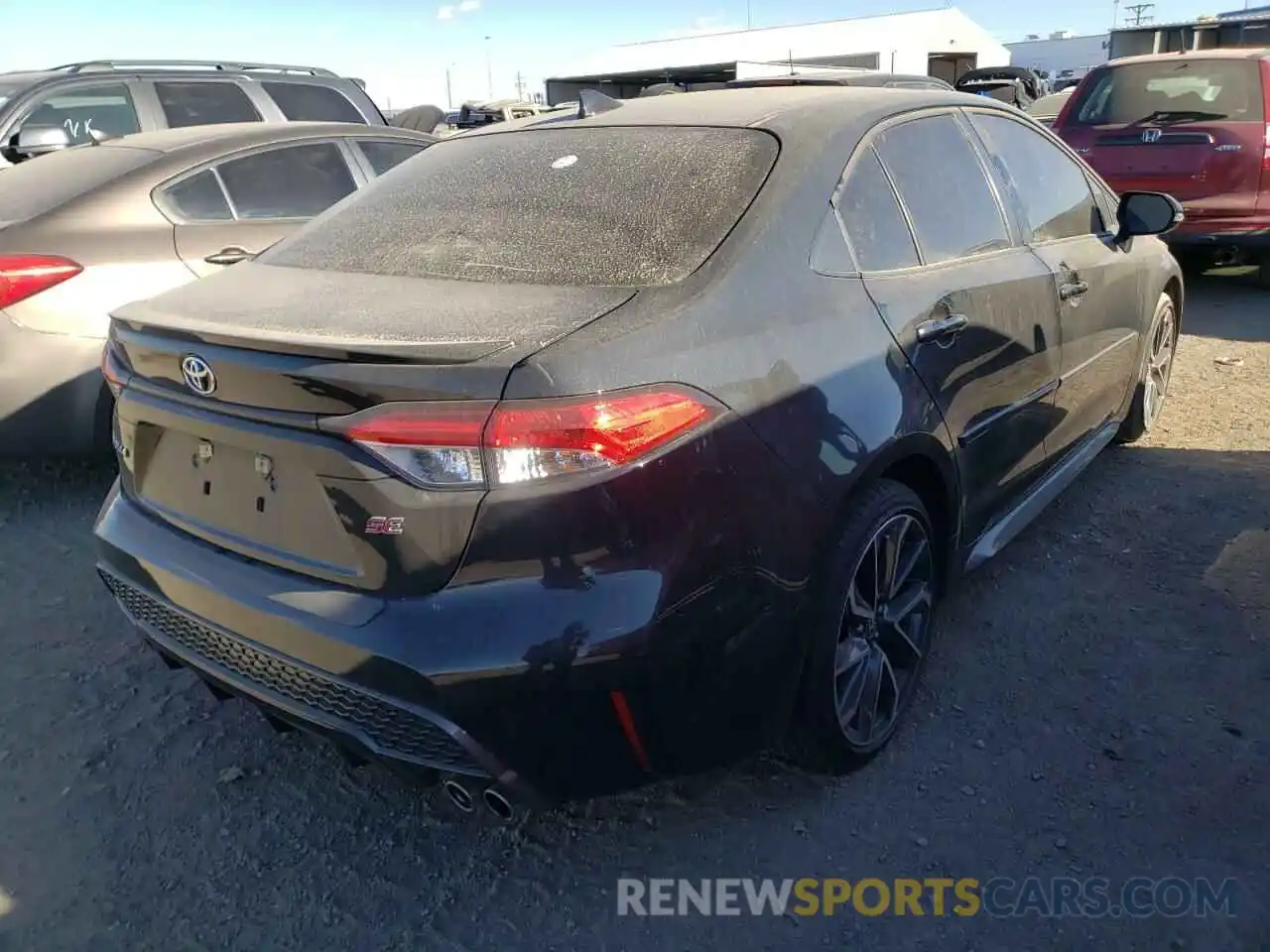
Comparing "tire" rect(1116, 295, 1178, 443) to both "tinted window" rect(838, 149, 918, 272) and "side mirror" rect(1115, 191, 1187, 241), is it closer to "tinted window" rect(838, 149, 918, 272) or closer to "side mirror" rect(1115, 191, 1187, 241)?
"side mirror" rect(1115, 191, 1187, 241)

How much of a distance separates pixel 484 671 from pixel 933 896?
1.14m

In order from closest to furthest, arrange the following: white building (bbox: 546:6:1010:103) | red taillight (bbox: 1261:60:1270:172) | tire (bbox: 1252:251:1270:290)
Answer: red taillight (bbox: 1261:60:1270:172)
tire (bbox: 1252:251:1270:290)
white building (bbox: 546:6:1010:103)

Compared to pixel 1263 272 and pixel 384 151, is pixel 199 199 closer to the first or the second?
pixel 384 151

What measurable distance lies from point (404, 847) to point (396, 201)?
5.56ft

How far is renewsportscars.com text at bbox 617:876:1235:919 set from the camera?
2217 mm

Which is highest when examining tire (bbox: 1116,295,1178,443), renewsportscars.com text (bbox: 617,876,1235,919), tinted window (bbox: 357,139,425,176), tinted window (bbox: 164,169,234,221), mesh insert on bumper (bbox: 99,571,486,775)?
tinted window (bbox: 357,139,425,176)

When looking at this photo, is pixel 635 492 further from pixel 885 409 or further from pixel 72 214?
pixel 72 214

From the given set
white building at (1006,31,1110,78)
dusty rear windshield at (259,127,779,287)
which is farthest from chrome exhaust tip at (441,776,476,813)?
white building at (1006,31,1110,78)

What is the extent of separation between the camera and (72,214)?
166 inches

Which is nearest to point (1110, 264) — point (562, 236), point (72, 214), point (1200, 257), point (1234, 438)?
point (1234, 438)

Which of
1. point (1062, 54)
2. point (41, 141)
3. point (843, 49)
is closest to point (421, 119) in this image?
point (41, 141)

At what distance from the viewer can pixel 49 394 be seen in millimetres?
4094

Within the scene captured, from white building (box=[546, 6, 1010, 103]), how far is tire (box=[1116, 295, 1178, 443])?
80.5ft

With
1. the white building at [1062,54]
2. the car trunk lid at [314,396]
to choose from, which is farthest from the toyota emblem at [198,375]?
the white building at [1062,54]
